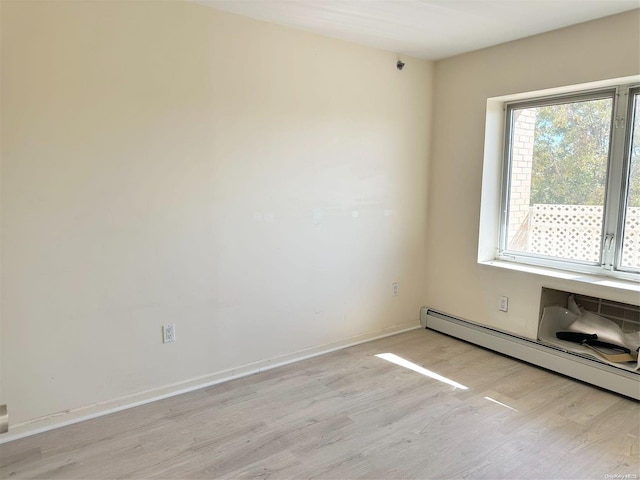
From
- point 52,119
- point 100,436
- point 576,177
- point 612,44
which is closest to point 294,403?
point 100,436

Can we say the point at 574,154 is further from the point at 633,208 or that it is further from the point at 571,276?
the point at 571,276

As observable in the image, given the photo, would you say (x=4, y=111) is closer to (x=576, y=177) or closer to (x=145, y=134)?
(x=145, y=134)

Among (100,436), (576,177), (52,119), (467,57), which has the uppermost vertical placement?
(467,57)

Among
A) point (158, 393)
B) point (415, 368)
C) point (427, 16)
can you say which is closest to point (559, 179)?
point (427, 16)

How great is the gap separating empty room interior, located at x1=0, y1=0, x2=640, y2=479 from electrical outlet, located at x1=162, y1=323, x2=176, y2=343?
20 millimetres

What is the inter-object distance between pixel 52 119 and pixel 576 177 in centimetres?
327

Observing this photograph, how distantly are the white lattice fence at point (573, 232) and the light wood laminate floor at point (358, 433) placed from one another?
89cm

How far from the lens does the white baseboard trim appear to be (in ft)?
7.23

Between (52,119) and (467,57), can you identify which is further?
(467,57)

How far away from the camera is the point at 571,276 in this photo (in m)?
2.94

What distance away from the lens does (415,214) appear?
12.3 feet

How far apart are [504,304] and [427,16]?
214cm

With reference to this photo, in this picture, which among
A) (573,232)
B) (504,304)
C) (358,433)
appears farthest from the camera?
(504,304)

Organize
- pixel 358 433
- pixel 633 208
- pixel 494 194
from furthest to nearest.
A: pixel 494 194
pixel 633 208
pixel 358 433
